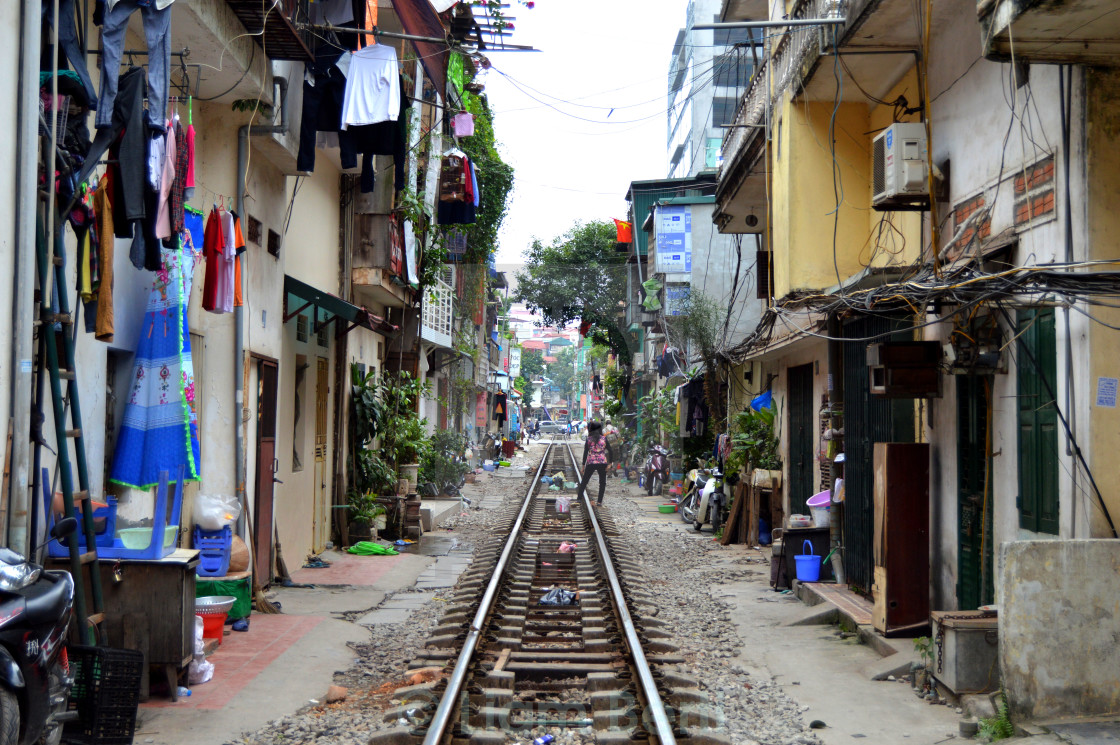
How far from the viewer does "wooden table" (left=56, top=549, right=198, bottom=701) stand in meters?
6.02

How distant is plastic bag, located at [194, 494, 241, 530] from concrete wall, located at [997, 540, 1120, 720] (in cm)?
620

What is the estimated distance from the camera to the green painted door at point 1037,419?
20.2 feet

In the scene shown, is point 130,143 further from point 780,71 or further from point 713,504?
point 713,504

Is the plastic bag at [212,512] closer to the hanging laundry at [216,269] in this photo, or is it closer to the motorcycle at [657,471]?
the hanging laundry at [216,269]

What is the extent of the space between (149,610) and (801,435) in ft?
34.8

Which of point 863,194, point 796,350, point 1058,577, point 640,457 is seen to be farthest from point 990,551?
point 640,457

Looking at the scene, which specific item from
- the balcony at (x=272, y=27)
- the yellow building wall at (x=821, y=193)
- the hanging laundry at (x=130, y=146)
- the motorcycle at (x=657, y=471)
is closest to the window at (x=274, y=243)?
the balcony at (x=272, y=27)

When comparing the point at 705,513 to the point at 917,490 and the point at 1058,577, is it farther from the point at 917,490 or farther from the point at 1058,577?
the point at 1058,577

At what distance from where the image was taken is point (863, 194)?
11273 millimetres

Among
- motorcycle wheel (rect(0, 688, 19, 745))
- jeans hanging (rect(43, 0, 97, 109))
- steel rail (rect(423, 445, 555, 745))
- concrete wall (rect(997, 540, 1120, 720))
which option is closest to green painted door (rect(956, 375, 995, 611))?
concrete wall (rect(997, 540, 1120, 720))

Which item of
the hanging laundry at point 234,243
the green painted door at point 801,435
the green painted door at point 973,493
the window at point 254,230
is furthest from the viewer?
the green painted door at point 801,435

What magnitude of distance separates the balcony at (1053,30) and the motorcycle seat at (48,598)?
576 centimetres

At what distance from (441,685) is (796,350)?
9.64 metres

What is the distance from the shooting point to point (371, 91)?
998 cm
